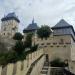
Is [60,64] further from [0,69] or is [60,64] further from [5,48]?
[0,69]

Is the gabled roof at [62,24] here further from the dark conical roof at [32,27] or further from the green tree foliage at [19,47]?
the green tree foliage at [19,47]

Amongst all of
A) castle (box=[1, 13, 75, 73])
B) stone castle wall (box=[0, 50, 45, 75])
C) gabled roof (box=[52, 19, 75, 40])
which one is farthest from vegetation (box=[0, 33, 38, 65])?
gabled roof (box=[52, 19, 75, 40])

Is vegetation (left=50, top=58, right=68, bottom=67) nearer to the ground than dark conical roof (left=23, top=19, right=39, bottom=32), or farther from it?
nearer to the ground

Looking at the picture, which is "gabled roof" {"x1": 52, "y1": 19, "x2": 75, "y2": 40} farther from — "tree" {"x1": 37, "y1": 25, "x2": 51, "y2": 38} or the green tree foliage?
the green tree foliage

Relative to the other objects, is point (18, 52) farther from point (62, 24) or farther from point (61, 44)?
point (62, 24)

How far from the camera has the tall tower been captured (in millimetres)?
61266

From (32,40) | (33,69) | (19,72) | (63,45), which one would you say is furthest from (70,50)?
(19,72)

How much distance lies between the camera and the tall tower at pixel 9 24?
6127cm

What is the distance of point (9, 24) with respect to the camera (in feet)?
202

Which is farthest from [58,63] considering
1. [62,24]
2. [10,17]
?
[10,17]

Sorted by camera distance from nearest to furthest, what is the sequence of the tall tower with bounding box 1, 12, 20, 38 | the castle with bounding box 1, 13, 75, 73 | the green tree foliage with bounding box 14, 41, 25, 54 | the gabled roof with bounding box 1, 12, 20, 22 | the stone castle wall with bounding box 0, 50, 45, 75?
the stone castle wall with bounding box 0, 50, 45, 75, the castle with bounding box 1, 13, 75, 73, the green tree foliage with bounding box 14, 41, 25, 54, the tall tower with bounding box 1, 12, 20, 38, the gabled roof with bounding box 1, 12, 20, 22

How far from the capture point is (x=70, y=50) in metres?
34.2

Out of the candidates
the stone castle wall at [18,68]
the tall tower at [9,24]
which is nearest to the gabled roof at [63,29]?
the stone castle wall at [18,68]

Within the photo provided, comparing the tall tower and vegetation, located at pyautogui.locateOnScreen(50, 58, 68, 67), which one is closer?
vegetation, located at pyautogui.locateOnScreen(50, 58, 68, 67)
